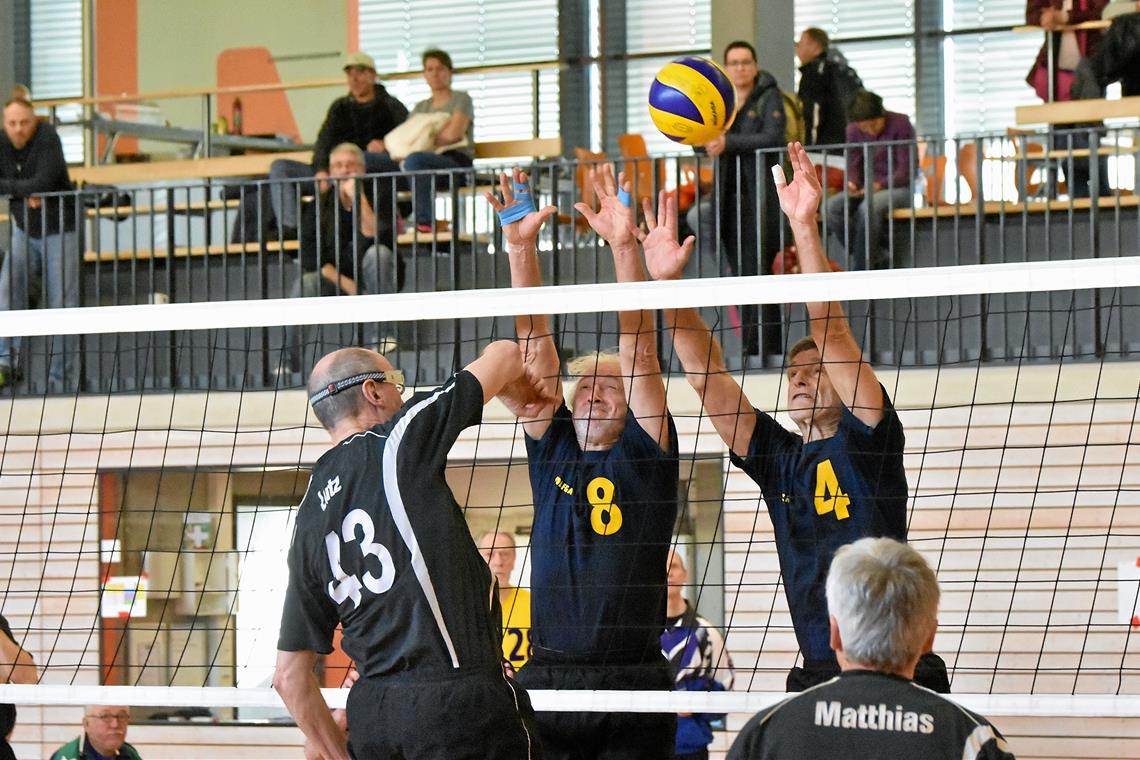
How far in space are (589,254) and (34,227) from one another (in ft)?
11.8

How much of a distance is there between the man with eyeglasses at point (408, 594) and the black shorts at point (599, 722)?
0.86 metres

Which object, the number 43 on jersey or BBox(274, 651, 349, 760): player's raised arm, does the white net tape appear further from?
BBox(274, 651, 349, 760): player's raised arm

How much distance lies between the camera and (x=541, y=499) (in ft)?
16.2

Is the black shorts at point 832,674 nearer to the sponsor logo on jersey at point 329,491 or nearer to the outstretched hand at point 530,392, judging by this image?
the outstretched hand at point 530,392

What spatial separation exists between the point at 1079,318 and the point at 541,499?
4.76 metres

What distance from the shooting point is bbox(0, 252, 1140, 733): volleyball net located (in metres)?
7.27

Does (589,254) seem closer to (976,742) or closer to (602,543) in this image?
(602,543)

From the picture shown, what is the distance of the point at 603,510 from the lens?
4891 mm

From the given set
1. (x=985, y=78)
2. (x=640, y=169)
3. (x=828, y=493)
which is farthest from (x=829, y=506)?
(x=985, y=78)

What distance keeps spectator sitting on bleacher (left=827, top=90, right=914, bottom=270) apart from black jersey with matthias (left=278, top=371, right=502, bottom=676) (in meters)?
5.08

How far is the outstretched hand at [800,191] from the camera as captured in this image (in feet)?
15.4

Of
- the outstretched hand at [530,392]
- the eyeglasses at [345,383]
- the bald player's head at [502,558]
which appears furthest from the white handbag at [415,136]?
the eyeglasses at [345,383]

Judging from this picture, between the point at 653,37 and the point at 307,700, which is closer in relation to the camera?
the point at 307,700

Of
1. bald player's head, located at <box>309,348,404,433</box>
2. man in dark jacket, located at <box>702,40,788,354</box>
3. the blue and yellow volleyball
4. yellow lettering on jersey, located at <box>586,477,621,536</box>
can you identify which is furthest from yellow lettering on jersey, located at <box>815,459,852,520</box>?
man in dark jacket, located at <box>702,40,788,354</box>
